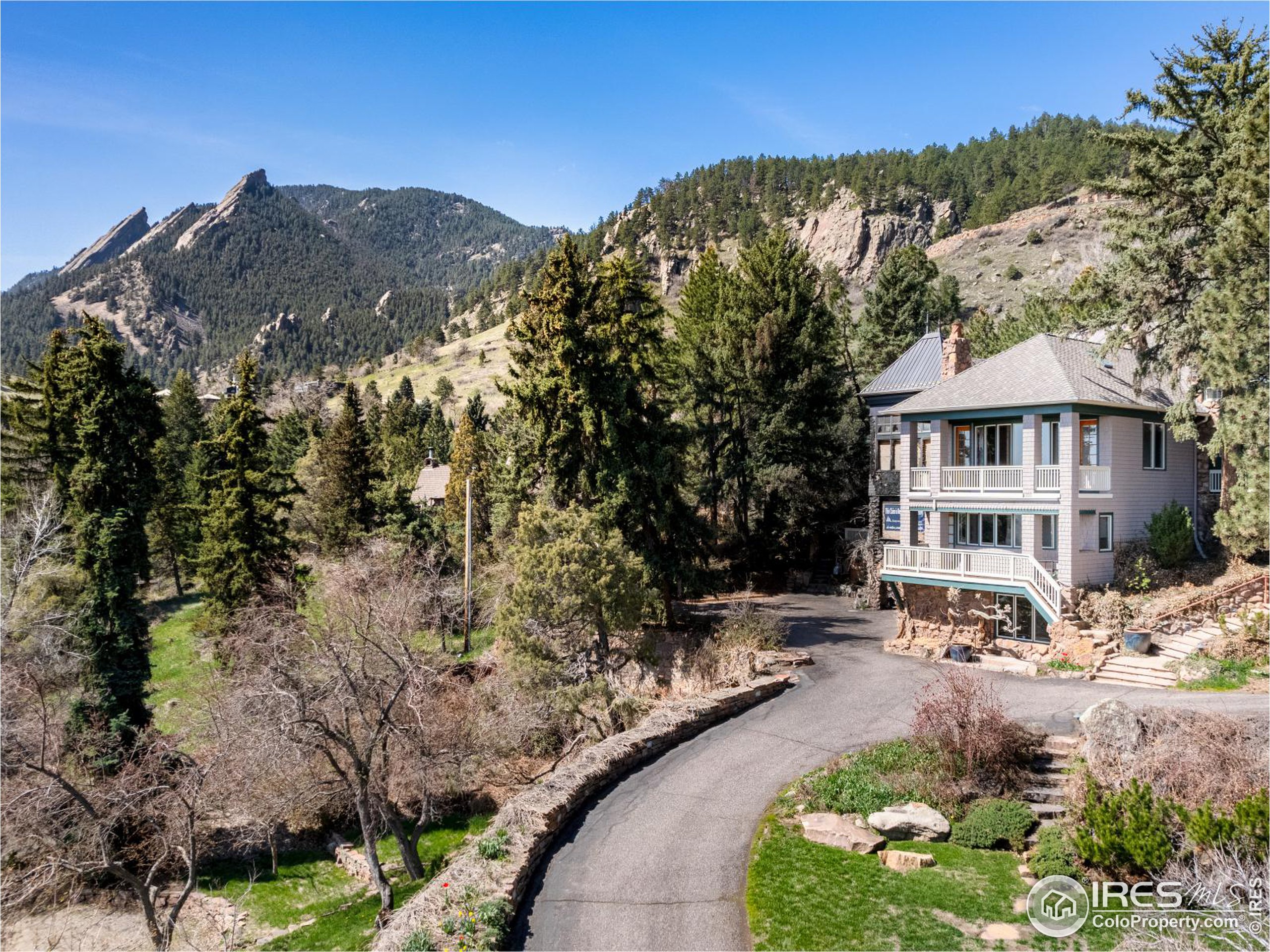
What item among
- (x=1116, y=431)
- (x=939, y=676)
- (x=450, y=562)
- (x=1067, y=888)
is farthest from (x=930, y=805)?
(x=450, y=562)

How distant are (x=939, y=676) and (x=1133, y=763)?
7.97 meters

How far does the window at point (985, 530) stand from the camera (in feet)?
80.1

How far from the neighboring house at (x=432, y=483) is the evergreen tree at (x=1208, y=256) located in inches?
1952

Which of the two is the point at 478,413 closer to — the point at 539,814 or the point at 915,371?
the point at 915,371

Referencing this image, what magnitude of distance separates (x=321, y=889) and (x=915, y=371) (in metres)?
27.7

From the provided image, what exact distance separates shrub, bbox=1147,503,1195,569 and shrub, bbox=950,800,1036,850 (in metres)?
15.4

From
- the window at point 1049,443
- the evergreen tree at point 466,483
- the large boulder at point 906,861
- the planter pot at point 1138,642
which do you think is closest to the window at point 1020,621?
the planter pot at point 1138,642

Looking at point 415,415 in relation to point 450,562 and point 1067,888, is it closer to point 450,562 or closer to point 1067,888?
point 450,562

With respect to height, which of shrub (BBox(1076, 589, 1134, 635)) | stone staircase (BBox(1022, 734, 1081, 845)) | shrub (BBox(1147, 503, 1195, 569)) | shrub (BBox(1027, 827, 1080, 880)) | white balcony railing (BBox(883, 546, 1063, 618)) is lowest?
shrub (BBox(1027, 827, 1080, 880))

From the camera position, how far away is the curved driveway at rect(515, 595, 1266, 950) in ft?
32.5

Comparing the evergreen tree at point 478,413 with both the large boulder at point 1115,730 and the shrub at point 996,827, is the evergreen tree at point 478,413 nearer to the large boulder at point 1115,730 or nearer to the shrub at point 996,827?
the large boulder at point 1115,730

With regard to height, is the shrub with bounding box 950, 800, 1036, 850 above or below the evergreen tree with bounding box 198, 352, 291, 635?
below

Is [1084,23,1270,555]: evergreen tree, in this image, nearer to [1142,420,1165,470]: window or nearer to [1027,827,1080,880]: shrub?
[1142,420,1165,470]: window

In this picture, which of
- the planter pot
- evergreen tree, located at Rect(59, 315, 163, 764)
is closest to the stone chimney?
the planter pot
